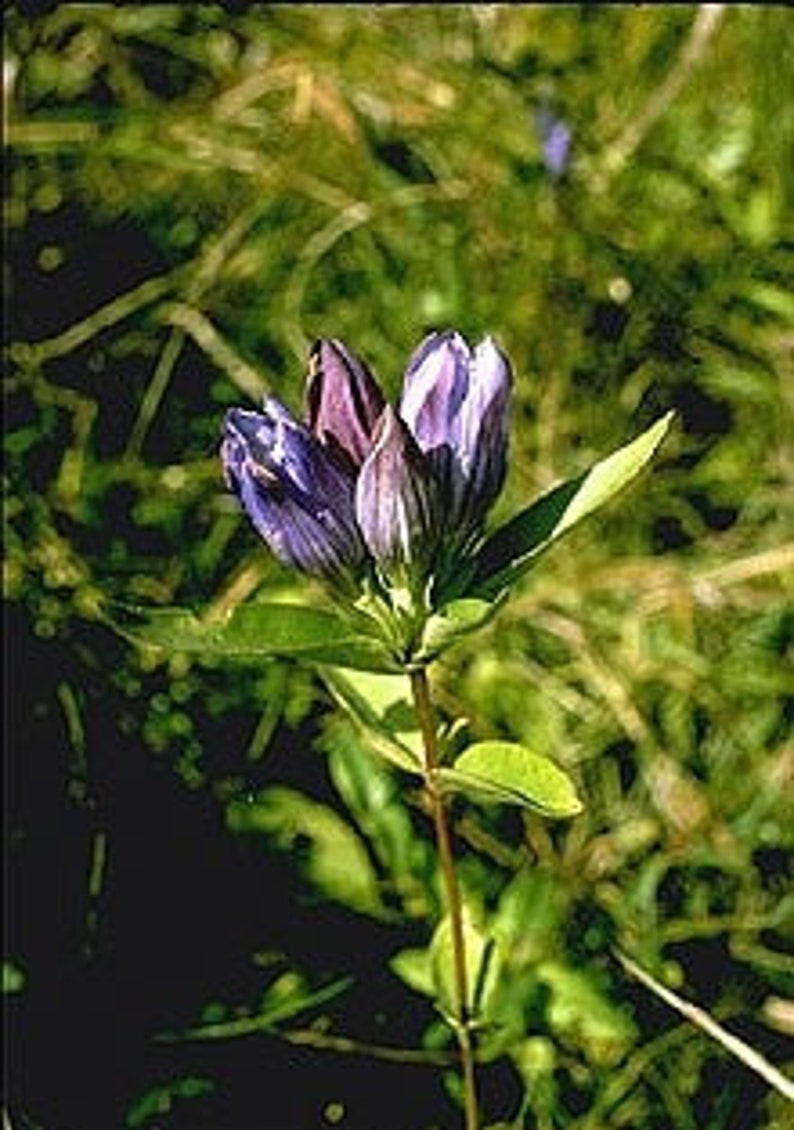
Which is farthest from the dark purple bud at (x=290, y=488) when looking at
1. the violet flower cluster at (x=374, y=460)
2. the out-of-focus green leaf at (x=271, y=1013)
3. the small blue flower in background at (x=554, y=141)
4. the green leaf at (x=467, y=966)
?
the small blue flower in background at (x=554, y=141)

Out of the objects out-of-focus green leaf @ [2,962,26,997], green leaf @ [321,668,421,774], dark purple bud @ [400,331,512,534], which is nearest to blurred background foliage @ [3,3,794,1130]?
out-of-focus green leaf @ [2,962,26,997]

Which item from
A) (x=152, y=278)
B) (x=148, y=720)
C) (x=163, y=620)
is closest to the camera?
(x=163, y=620)

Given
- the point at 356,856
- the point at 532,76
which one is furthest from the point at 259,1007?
the point at 532,76

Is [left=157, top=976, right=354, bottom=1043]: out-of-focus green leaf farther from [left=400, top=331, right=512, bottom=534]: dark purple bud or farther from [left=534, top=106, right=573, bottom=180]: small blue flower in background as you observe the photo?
[left=534, top=106, right=573, bottom=180]: small blue flower in background

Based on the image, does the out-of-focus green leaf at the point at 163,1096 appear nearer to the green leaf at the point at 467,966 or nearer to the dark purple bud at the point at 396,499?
the green leaf at the point at 467,966

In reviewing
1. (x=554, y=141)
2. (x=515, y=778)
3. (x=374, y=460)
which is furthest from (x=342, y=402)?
(x=554, y=141)

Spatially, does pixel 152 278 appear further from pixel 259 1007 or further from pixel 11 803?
pixel 259 1007
